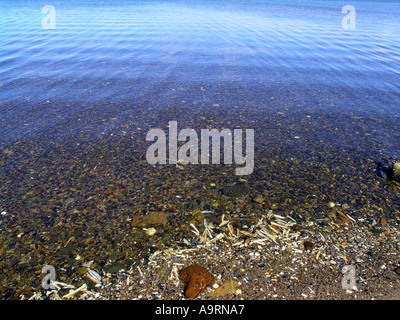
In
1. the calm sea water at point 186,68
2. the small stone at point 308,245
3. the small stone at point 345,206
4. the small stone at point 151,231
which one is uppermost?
the calm sea water at point 186,68

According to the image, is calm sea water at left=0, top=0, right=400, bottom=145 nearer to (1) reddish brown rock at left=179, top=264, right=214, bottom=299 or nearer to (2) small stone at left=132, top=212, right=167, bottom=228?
(2) small stone at left=132, top=212, right=167, bottom=228

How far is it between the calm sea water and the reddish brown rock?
17.8ft

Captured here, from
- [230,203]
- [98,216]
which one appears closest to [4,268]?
[98,216]

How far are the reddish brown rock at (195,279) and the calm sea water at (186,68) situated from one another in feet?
17.8

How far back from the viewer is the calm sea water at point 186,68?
859 centimetres

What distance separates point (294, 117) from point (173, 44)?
9.67 m

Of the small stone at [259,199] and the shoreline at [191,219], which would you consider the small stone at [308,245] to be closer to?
the shoreline at [191,219]

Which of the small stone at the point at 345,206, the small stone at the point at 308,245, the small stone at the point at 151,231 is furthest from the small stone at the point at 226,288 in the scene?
the small stone at the point at 345,206

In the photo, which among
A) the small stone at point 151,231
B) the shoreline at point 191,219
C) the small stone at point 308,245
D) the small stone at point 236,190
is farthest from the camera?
the small stone at point 236,190

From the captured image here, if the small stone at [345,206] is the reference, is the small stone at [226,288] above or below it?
below

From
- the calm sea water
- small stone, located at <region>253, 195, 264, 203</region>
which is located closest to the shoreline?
small stone, located at <region>253, 195, 264, 203</region>

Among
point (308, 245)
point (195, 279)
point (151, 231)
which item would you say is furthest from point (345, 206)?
point (151, 231)

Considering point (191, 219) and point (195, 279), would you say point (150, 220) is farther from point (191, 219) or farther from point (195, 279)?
point (195, 279)

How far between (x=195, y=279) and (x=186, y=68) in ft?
31.3
